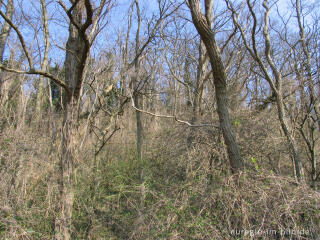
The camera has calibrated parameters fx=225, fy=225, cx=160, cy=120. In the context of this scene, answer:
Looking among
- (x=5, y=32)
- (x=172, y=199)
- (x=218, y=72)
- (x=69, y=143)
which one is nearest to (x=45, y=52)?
(x=5, y=32)

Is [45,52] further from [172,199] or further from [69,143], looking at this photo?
[172,199]

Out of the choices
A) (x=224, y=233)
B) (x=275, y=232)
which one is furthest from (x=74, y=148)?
(x=275, y=232)

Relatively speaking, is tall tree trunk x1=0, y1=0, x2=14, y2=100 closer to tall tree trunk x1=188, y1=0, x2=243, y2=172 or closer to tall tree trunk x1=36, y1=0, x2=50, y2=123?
tall tree trunk x1=36, y1=0, x2=50, y2=123

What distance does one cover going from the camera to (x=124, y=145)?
748 cm

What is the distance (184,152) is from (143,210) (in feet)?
4.94

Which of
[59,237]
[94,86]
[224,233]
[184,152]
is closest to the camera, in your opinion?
[224,233]

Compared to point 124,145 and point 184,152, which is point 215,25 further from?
point 124,145

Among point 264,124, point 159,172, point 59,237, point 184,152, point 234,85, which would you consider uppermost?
point 234,85

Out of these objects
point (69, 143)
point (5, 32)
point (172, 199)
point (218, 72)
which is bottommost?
point (172, 199)

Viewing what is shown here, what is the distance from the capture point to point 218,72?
3701mm

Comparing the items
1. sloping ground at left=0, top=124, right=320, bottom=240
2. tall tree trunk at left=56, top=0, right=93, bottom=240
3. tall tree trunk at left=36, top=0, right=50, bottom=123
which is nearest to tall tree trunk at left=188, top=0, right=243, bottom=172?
sloping ground at left=0, top=124, right=320, bottom=240

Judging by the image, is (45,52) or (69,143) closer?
(69,143)

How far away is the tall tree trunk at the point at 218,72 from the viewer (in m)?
3.50

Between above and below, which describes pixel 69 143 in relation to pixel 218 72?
below
